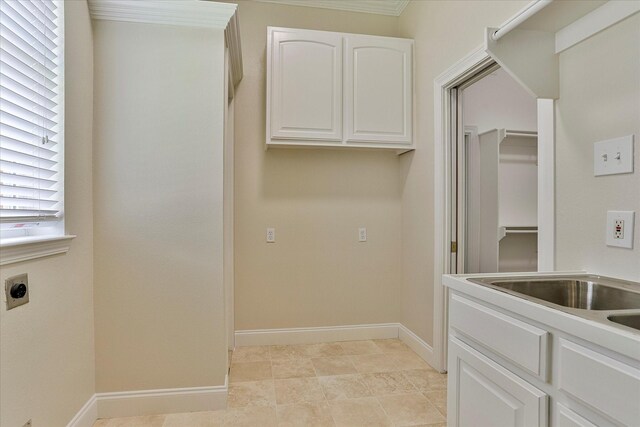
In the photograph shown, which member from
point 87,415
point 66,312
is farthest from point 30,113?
point 87,415

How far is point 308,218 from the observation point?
10.2 feet

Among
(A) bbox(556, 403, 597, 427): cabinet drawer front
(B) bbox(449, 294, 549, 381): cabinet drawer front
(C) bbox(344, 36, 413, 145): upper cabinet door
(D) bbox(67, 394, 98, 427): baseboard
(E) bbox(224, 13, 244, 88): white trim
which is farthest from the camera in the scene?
(C) bbox(344, 36, 413, 145): upper cabinet door

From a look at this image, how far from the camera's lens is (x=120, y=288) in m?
1.98

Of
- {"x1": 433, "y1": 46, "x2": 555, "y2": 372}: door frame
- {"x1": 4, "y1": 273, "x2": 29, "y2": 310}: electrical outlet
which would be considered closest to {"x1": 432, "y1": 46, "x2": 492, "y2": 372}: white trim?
{"x1": 433, "y1": 46, "x2": 555, "y2": 372}: door frame

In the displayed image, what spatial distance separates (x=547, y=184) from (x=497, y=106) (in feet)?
6.40

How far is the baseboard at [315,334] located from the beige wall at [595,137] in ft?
6.26

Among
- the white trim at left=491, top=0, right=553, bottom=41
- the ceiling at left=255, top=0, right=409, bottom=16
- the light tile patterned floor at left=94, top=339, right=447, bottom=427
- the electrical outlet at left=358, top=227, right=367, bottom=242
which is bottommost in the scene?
the light tile patterned floor at left=94, top=339, right=447, bottom=427

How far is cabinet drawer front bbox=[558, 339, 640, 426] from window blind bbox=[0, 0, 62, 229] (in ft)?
5.90

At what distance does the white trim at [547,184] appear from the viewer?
1576 mm

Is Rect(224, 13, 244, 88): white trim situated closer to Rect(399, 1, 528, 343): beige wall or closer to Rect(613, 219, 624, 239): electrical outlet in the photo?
Rect(399, 1, 528, 343): beige wall

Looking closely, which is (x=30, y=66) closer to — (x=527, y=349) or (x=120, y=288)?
(x=120, y=288)

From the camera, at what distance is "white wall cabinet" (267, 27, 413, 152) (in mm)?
2736

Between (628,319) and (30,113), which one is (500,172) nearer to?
(628,319)

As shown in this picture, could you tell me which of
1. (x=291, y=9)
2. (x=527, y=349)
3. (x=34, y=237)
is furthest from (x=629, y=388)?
(x=291, y=9)
